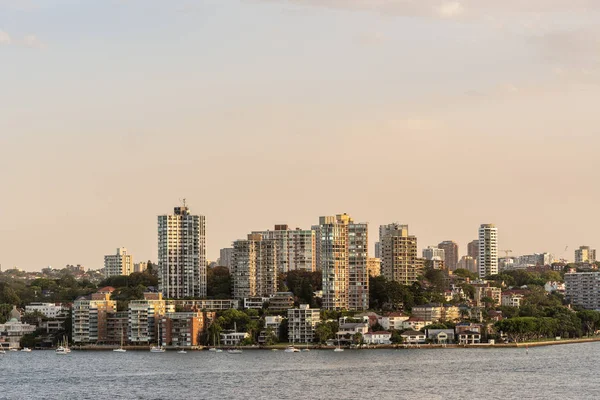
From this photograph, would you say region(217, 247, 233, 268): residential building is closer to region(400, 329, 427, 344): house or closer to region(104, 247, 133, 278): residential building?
region(104, 247, 133, 278): residential building

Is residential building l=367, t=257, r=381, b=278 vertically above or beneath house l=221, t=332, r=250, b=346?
above

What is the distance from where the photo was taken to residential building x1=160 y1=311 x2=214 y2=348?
225 feet

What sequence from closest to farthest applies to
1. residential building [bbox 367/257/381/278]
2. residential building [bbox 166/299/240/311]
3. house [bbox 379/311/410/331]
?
house [bbox 379/311/410/331], residential building [bbox 166/299/240/311], residential building [bbox 367/257/381/278]

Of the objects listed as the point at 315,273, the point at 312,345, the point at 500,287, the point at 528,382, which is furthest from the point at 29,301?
the point at 528,382

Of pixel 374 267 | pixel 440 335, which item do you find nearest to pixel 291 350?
pixel 440 335

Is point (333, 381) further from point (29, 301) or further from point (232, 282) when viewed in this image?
point (29, 301)

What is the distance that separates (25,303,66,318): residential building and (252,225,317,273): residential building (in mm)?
15076

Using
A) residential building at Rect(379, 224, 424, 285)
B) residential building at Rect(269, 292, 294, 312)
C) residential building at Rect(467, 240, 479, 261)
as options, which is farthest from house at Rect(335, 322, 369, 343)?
residential building at Rect(467, 240, 479, 261)

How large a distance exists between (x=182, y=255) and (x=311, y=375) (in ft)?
104

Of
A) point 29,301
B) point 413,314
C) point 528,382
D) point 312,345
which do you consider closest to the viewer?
point 528,382

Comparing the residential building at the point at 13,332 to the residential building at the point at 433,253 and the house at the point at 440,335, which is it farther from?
the residential building at the point at 433,253

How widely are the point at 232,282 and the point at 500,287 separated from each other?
23.9 m

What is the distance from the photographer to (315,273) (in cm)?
8025

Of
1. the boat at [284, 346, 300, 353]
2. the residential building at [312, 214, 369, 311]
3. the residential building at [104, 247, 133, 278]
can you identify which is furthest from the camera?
the residential building at [104, 247, 133, 278]
